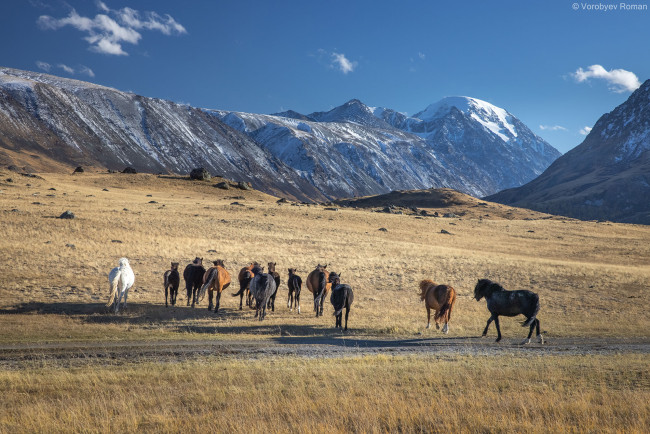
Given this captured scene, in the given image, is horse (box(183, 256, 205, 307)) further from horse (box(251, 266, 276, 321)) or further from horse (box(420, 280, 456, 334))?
horse (box(420, 280, 456, 334))

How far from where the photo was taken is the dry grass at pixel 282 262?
20.9 metres

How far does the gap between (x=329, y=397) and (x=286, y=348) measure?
21.6ft

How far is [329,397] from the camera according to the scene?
9.79 metres

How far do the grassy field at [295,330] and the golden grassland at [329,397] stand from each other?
0.05 meters

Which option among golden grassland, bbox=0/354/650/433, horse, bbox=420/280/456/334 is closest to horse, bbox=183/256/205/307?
golden grassland, bbox=0/354/650/433

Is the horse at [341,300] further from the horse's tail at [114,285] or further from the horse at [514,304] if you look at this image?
the horse's tail at [114,285]

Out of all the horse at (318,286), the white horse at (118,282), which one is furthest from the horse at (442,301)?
the white horse at (118,282)

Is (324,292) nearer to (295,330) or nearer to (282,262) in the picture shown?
(295,330)

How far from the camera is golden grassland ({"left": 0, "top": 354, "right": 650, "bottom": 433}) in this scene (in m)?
8.24

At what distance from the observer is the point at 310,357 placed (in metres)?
14.7

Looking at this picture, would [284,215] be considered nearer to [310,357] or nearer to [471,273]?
[471,273]

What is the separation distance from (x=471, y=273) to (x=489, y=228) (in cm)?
4268

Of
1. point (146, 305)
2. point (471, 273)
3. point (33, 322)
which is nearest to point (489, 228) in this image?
point (471, 273)

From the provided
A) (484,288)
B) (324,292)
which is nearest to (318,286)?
(324,292)
